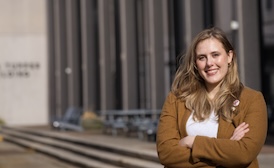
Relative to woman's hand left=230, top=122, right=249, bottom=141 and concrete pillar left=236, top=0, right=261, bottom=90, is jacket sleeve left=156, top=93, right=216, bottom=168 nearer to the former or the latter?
woman's hand left=230, top=122, right=249, bottom=141

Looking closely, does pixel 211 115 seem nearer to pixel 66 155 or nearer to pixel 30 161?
pixel 66 155

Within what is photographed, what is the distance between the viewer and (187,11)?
20375mm

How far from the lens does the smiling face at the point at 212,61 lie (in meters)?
2.60

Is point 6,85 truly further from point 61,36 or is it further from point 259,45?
point 259,45

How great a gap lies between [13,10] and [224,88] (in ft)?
121

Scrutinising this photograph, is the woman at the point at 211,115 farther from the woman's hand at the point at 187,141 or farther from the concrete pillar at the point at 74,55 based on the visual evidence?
the concrete pillar at the point at 74,55

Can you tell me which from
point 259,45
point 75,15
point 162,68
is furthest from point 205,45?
point 75,15

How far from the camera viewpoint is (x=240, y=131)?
2.50 meters

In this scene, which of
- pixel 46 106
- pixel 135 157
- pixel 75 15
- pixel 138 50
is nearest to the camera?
pixel 135 157

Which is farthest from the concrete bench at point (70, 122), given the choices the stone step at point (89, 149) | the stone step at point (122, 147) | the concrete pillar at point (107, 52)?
the stone step at point (122, 147)

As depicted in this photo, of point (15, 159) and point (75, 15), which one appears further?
point (75, 15)

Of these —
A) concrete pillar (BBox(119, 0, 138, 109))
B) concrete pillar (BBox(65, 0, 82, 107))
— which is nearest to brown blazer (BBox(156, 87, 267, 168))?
concrete pillar (BBox(119, 0, 138, 109))

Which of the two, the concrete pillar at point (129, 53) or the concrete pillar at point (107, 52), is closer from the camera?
the concrete pillar at point (129, 53)

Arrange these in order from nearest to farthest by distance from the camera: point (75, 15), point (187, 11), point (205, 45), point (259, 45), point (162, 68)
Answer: point (205, 45)
point (259, 45)
point (187, 11)
point (162, 68)
point (75, 15)
